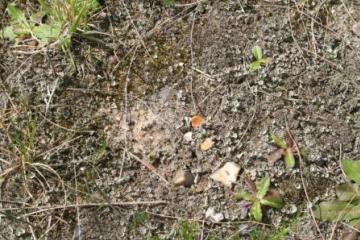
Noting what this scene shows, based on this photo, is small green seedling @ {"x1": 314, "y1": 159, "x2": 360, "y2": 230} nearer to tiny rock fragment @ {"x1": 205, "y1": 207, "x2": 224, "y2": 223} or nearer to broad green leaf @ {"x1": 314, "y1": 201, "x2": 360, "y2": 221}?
broad green leaf @ {"x1": 314, "y1": 201, "x2": 360, "y2": 221}

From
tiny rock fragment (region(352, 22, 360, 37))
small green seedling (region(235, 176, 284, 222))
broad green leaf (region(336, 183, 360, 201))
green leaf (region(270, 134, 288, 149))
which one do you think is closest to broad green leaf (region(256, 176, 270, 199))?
small green seedling (region(235, 176, 284, 222))

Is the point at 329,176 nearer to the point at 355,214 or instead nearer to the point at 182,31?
the point at 355,214

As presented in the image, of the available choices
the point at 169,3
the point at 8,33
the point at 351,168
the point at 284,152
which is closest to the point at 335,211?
the point at 351,168

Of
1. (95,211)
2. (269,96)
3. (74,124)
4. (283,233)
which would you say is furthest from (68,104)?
(283,233)

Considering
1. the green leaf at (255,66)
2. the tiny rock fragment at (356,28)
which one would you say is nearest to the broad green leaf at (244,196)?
the green leaf at (255,66)

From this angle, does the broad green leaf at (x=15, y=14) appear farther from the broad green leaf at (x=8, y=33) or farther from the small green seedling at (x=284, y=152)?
the small green seedling at (x=284, y=152)

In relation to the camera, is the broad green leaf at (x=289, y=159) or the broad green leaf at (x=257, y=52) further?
the broad green leaf at (x=257, y=52)
